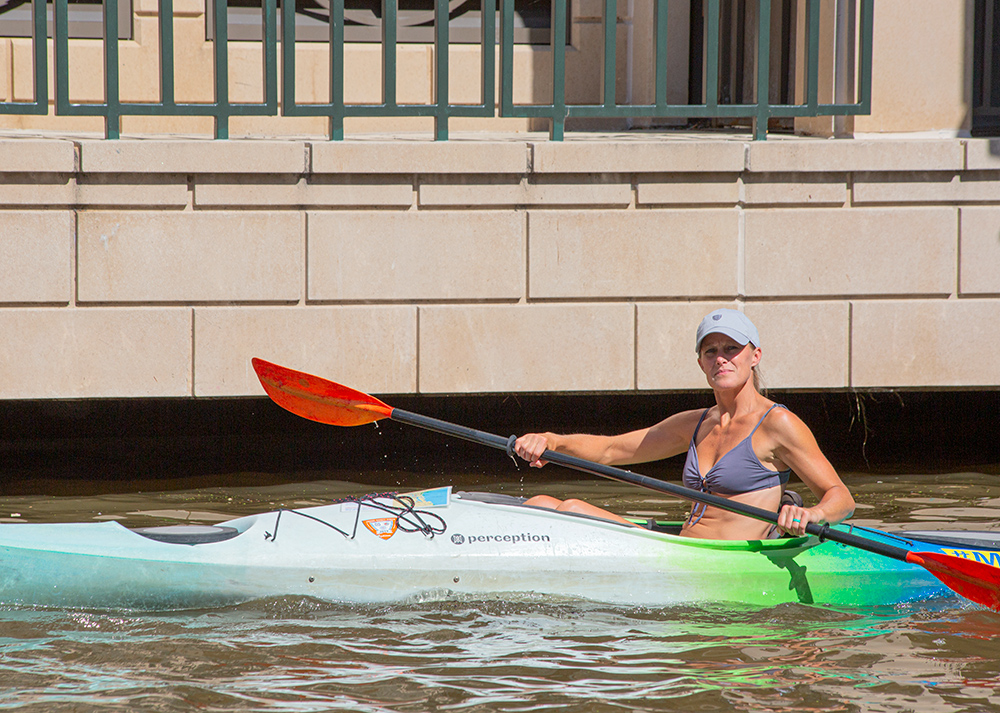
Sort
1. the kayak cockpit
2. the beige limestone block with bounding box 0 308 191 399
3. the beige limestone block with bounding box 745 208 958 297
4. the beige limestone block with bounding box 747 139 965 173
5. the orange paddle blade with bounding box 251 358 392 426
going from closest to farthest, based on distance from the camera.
Result: the kayak cockpit < the orange paddle blade with bounding box 251 358 392 426 < the beige limestone block with bounding box 0 308 191 399 < the beige limestone block with bounding box 747 139 965 173 < the beige limestone block with bounding box 745 208 958 297

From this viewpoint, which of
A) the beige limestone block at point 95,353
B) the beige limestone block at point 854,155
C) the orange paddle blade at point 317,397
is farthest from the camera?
the beige limestone block at point 854,155

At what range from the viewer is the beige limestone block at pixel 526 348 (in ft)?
22.1

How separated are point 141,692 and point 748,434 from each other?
247cm

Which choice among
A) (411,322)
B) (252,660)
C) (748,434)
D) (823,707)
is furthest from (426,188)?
(823,707)

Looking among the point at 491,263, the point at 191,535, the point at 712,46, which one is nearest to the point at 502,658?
the point at 191,535

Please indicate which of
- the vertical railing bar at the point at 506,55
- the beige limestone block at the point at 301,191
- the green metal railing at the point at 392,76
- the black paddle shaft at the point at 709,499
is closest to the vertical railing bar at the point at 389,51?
the green metal railing at the point at 392,76

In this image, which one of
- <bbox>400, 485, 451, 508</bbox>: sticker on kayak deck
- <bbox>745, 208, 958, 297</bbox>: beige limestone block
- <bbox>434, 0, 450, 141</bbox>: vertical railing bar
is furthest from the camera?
<bbox>745, 208, 958, 297</bbox>: beige limestone block

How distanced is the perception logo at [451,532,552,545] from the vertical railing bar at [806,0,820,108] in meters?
3.35

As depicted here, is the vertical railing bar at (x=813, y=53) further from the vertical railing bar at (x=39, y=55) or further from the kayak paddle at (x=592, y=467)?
the vertical railing bar at (x=39, y=55)

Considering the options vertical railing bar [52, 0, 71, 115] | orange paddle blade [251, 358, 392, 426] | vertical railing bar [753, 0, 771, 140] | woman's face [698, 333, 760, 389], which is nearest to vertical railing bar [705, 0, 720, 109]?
vertical railing bar [753, 0, 771, 140]

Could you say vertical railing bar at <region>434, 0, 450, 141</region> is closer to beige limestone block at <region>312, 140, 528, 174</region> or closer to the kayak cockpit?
beige limestone block at <region>312, 140, 528, 174</region>

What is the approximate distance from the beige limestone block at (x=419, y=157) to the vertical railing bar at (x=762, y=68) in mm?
1396

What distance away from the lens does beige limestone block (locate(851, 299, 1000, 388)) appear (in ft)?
22.6

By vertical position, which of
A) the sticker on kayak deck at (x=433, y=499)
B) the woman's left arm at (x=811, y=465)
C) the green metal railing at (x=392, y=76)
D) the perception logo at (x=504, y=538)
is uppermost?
the green metal railing at (x=392, y=76)
